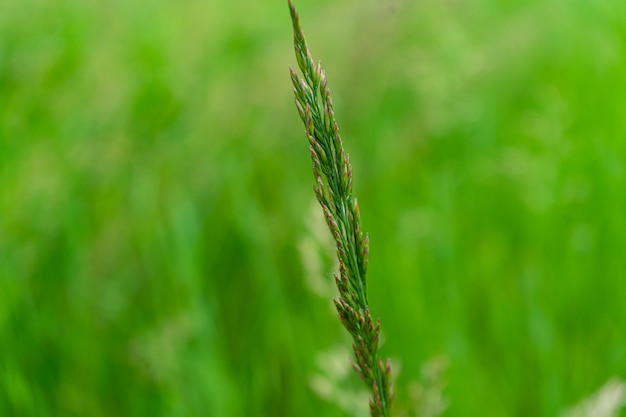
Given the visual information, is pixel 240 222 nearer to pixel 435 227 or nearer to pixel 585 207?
pixel 435 227

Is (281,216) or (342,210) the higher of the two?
(281,216)

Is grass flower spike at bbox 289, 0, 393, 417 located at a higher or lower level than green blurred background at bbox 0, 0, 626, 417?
lower

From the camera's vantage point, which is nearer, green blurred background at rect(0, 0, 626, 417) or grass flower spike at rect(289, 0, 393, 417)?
grass flower spike at rect(289, 0, 393, 417)

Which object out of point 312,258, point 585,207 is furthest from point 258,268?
point 585,207

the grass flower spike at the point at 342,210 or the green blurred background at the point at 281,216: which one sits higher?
the green blurred background at the point at 281,216

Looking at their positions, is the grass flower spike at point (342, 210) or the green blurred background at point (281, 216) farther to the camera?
the green blurred background at point (281, 216)
